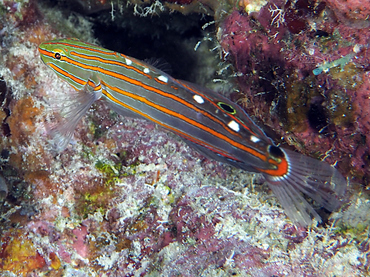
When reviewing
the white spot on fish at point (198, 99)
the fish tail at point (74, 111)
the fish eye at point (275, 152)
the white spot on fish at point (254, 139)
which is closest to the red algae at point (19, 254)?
the fish tail at point (74, 111)

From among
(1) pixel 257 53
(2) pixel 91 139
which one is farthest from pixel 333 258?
(2) pixel 91 139

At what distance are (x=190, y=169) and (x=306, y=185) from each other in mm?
1596

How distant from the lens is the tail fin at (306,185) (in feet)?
9.02

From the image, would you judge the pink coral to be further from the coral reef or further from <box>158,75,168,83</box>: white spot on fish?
<box>158,75,168,83</box>: white spot on fish

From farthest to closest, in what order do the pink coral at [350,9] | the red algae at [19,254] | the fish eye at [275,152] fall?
the red algae at [19,254], the fish eye at [275,152], the pink coral at [350,9]

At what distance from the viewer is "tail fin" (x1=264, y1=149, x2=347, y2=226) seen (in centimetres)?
275

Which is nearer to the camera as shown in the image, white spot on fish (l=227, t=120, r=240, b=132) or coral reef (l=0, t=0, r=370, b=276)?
coral reef (l=0, t=0, r=370, b=276)

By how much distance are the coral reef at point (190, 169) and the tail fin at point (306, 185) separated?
9.6 inches

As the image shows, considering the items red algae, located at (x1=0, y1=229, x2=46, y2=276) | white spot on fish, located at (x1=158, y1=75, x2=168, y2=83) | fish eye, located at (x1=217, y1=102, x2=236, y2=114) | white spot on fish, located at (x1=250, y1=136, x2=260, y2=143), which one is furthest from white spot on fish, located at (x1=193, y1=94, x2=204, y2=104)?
red algae, located at (x1=0, y1=229, x2=46, y2=276)

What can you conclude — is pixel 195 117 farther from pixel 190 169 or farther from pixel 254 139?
pixel 190 169

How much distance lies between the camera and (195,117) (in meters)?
2.97

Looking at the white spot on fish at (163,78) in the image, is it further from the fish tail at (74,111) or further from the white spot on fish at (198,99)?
the fish tail at (74,111)

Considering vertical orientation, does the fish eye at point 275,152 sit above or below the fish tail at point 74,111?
above

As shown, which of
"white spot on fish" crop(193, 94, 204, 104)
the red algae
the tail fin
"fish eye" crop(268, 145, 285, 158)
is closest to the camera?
the tail fin
